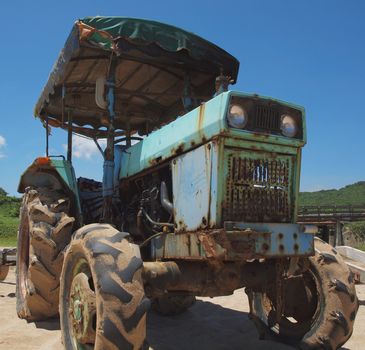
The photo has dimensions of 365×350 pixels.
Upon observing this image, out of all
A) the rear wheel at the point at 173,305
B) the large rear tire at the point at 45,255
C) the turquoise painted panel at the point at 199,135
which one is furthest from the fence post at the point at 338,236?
the turquoise painted panel at the point at 199,135

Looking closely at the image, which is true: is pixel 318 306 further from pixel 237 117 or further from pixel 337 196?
pixel 337 196

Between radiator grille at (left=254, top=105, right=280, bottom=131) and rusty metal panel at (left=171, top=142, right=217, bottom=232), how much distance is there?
0.40 metres

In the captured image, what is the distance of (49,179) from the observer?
236 inches

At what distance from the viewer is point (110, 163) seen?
4.81 metres

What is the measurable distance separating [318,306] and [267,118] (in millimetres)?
1726

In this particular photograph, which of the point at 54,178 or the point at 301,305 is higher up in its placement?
the point at 54,178

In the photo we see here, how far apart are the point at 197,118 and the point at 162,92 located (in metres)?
2.62

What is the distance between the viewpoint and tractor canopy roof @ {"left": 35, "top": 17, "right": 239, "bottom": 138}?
4.40 meters

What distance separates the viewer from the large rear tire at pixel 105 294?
2.99 m

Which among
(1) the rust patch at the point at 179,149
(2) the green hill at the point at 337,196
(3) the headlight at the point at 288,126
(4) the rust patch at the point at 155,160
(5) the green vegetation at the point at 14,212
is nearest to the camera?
(3) the headlight at the point at 288,126

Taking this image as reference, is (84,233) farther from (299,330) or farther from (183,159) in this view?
(299,330)

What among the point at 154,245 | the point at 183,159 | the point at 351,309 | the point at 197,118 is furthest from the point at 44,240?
the point at 351,309

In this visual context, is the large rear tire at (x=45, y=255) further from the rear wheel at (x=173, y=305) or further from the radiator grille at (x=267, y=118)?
the radiator grille at (x=267, y=118)

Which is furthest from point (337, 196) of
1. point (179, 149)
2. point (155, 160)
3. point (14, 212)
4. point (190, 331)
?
point (179, 149)
